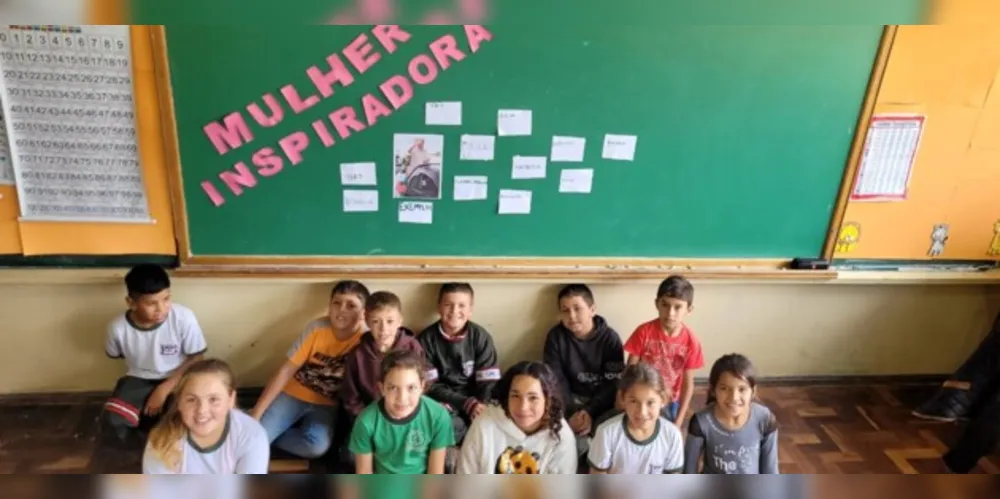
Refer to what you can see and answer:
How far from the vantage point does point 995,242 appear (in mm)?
3244

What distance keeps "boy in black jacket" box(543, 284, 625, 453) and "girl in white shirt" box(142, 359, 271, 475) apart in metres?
1.24

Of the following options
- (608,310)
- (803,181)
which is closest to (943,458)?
(803,181)

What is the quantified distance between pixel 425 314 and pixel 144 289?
1040mm

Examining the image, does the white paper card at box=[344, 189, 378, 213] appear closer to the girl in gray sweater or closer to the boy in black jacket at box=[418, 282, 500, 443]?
the boy in black jacket at box=[418, 282, 500, 443]

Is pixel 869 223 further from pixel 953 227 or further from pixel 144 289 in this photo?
pixel 144 289

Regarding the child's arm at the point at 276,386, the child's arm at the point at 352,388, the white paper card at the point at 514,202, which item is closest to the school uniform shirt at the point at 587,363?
the white paper card at the point at 514,202

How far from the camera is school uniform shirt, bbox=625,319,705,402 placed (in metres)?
3.02

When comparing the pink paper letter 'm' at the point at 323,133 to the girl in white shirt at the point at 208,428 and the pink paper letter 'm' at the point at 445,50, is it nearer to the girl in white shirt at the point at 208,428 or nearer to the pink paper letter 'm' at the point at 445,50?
the pink paper letter 'm' at the point at 445,50

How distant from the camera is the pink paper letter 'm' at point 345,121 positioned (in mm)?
2811

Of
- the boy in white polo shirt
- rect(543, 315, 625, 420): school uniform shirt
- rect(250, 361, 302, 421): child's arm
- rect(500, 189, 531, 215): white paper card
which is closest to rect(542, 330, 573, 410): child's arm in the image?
rect(543, 315, 625, 420): school uniform shirt

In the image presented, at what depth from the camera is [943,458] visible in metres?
3.10

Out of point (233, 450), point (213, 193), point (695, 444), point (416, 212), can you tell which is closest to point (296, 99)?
point (213, 193)

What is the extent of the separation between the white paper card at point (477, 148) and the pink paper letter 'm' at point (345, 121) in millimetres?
376

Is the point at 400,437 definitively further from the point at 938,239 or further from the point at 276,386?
the point at 938,239
